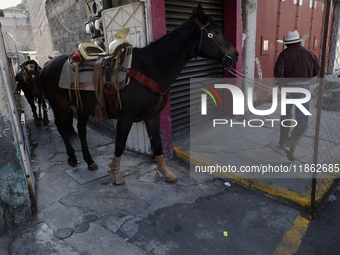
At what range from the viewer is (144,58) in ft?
11.4

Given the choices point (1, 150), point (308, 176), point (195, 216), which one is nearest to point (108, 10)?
point (1, 150)

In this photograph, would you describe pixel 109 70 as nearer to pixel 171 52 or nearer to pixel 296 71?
pixel 171 52

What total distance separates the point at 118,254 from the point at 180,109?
343cm

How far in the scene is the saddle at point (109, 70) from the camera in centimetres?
341

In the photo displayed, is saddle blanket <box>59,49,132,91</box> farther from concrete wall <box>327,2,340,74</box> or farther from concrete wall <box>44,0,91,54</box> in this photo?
concrete wall <box>327,2,340,74</box>

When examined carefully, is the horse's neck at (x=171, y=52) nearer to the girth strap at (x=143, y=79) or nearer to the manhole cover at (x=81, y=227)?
the girth strap at (x=143, y=79)

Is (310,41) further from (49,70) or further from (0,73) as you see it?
(0,73)

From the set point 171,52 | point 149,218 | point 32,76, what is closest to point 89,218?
point 149,218

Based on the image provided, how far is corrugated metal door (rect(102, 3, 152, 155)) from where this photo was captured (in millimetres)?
4172

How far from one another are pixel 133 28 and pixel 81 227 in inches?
124

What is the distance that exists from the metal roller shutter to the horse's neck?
1563 mm

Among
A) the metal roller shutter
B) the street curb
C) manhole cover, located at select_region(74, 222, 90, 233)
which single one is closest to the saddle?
manhole cover, located at select_region(74, 222, 90, 233)

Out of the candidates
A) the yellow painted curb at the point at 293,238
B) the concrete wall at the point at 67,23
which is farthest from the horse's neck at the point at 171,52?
the concrete wall at the point at 67,23

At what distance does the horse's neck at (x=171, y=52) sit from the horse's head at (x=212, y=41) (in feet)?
0.28
